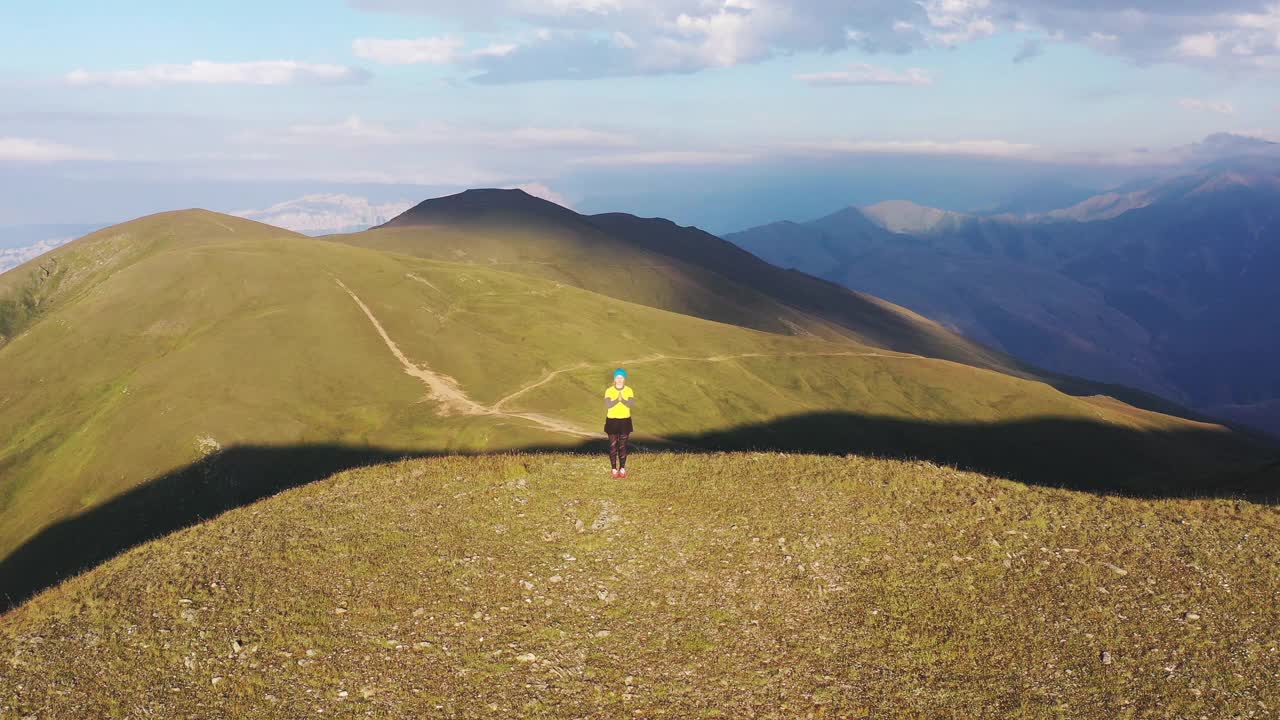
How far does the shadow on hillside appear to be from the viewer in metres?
94.1

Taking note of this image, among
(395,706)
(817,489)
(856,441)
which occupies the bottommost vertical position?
(856,441)

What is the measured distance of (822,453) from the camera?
6062 centimetres

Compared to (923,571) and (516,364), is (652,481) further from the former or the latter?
(516,364)

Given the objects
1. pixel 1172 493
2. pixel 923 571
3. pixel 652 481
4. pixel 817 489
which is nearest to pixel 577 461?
pixel 652 481

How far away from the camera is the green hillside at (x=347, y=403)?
11212 centimetres

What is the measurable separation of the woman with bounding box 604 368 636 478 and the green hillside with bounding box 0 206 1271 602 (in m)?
66.9

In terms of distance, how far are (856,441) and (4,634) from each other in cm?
15180

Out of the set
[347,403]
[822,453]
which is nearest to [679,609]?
[822,453]

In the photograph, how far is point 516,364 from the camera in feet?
529

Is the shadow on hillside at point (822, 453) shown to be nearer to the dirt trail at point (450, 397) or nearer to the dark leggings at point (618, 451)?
the dirt trail at point (450, 397)

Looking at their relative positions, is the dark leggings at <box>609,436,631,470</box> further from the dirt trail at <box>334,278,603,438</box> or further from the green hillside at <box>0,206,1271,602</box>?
the dirt trail at <box>334,278,603,438</box>

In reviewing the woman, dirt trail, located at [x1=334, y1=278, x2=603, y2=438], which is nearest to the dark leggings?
the woman

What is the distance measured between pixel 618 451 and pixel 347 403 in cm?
11863

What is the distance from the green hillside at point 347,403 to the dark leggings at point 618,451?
66.7m
